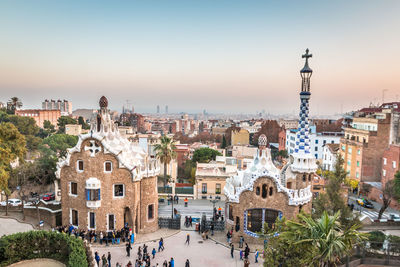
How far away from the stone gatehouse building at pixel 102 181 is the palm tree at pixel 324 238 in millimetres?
15704

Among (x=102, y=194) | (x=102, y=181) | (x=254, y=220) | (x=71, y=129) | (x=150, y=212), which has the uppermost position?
(x=71, y=129)

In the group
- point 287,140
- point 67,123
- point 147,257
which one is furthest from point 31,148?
point 287,140

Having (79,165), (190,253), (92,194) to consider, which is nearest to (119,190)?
(92,194)

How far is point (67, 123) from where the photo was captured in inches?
3605

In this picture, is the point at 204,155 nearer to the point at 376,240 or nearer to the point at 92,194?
the point at 92,194

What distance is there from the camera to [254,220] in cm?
2644

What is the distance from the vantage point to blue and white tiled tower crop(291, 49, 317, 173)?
26.4 metres

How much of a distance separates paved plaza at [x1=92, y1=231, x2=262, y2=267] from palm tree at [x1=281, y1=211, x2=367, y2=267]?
9062 millimetres

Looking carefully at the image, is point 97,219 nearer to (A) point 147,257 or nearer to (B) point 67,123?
(A) point 147,257

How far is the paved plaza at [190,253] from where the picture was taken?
2308cm

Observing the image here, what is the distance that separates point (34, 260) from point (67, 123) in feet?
250

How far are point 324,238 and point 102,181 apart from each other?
18.8 meters

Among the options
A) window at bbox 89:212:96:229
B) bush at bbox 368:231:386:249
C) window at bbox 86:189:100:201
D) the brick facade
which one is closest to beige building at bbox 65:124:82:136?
the brick facade

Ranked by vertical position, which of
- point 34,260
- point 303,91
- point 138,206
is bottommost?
point 34,260
